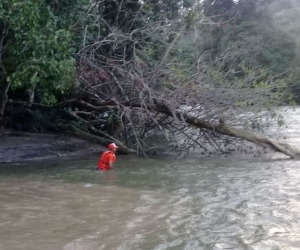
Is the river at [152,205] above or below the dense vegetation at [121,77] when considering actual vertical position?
below

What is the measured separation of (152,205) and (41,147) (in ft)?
26.5

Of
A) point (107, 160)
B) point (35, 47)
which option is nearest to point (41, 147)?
point (107, 160)

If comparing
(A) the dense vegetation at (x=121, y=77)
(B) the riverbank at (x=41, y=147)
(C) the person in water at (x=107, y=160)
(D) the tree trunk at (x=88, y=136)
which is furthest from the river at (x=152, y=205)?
(D) the tree trunk at (x=88, y=136)

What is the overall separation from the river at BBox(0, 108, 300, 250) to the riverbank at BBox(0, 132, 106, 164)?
3.78ft

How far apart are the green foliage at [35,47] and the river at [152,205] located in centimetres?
234

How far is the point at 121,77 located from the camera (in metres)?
17.7

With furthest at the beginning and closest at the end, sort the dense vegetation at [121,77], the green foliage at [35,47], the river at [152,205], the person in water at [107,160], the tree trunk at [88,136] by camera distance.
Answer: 1. the tree trunk at [88,136]
2. the person in water at [107,160]
3. the dense vegetation at [121,77]
4. the green foliage at [35,47]
5. the river at [152,205]

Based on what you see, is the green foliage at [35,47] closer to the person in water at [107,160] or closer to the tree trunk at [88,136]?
the person in water at [107,160]

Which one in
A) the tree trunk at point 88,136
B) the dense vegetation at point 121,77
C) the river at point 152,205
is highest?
the dense vegetation at point 121,77

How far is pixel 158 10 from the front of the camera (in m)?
20.4

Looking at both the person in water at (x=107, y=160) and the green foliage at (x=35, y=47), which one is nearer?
the green foliage at (x=35, y=47)

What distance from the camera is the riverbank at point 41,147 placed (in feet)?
57.6

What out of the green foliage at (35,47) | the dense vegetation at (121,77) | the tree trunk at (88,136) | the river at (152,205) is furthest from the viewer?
the tree trunk at (88,136)

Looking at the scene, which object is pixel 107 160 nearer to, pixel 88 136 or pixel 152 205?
→ pixel 88 136
